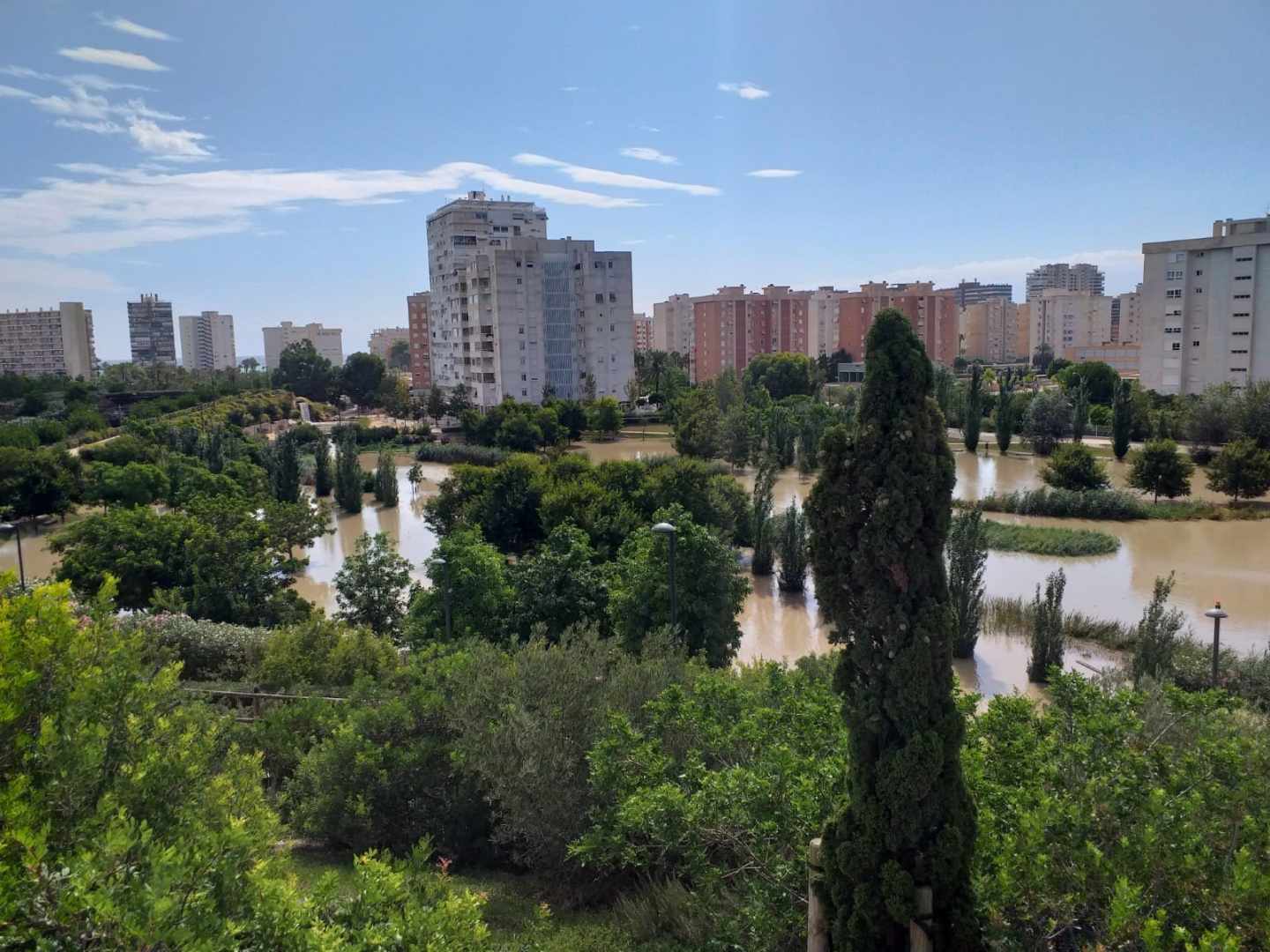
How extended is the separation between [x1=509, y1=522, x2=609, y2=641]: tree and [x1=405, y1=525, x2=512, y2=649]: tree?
0.26 meters

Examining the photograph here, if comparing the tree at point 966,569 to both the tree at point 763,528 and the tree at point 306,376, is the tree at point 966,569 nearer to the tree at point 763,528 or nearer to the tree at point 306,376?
the tree at point 763,528

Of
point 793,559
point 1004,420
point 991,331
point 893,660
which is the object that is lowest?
point 793,559

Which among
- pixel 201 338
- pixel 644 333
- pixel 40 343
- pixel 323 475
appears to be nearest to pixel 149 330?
pixel 201 338

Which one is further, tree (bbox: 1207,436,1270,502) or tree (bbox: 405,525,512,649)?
tree (bbox: 1207,436,1270,502)

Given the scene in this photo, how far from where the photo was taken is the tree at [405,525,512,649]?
13523 millimetres

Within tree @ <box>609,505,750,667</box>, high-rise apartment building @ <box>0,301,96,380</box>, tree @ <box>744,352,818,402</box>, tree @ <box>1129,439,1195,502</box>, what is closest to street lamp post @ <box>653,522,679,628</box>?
tree @ <box>609,505,750,667</box>

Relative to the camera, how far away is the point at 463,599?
13.7 metres

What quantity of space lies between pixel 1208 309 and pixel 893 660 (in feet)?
165

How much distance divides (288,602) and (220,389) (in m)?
51.6

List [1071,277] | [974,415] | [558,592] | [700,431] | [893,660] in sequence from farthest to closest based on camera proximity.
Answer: [1071,277] → [974,415] → [700,431] → [558,592] → [893,660]

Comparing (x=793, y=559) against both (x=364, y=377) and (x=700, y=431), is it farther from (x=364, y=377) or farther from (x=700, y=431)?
(x=364, y=377)

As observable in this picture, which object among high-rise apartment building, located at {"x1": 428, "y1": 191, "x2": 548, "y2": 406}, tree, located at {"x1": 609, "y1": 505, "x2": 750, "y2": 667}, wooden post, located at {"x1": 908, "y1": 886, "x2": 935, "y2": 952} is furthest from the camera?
high-rise apartment building, located at {"x1": 428, "y1": 191, "x2": 548, "y2": 406}

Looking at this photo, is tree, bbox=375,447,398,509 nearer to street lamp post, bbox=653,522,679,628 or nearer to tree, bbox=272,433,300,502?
tree, bbox=272,433,300,502

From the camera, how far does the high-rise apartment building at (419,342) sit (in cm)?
7619
